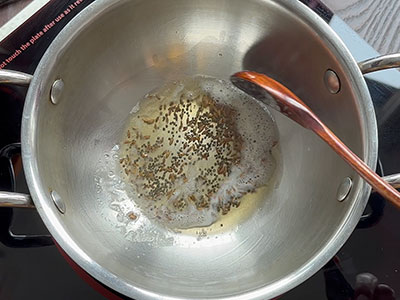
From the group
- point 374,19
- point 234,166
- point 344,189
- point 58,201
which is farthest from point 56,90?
point 374,19

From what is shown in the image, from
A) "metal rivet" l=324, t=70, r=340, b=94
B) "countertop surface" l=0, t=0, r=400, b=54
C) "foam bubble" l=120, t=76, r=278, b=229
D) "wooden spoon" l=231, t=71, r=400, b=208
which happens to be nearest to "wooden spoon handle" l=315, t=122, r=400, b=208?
"wooden spoon" l=231, t=71, r=400, b=208

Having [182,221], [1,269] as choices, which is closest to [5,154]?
[1,269]

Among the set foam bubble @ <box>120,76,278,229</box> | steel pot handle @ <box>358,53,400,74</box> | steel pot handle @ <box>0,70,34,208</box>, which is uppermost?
steel pot handle @ <box>358,53,400,74</box>

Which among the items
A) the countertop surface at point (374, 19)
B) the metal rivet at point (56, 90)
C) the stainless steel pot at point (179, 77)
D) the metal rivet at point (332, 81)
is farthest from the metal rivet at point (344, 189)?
the metal rivet at point (56, 90)

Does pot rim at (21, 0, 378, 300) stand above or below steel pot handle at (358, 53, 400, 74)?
below

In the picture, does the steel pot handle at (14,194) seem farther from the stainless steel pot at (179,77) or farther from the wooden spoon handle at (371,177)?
the wooden spoon handle at (371,177)

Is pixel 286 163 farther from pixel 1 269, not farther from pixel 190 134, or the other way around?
pixel 1 269

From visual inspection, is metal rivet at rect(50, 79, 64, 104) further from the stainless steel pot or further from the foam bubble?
the foam bubble

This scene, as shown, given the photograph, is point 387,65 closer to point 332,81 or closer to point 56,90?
point 332,81
